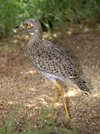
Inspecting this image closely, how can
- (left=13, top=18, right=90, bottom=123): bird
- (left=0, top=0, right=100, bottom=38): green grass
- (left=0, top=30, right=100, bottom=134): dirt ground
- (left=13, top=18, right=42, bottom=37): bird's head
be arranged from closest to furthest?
(left=13, top=18, right=90, bottom=123): bird, (left=0, top=30, right=100, bottom=134): dirt ground, (left=13, top=18, right=42, bottom=37): bird's head, (left=0, top=0, right=100, bottom=38): green grass

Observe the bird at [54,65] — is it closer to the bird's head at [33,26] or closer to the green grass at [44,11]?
the bird's head at [33,26]

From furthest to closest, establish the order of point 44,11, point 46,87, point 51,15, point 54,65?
1. point 51,15
2. point 44,11
3. point 46,87
4. point 54,65

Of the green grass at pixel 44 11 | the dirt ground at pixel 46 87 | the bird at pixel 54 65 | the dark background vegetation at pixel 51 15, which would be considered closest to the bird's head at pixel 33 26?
the bird at pixel 54 65

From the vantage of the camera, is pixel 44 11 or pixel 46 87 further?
pixel 44 11

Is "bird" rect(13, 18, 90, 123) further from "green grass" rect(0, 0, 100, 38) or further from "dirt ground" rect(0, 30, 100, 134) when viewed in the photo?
"green grass" rect(0, 0, 100, 38)

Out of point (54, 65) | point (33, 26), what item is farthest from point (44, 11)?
point (54, 65)

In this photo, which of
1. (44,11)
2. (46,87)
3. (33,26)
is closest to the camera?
(33,26)

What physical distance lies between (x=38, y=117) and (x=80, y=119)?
623 mm

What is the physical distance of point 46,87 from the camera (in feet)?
12.0

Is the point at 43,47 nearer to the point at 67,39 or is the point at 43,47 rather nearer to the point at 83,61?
the point at 83,61

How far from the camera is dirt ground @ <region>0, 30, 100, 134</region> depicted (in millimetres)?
2977

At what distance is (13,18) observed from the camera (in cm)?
494

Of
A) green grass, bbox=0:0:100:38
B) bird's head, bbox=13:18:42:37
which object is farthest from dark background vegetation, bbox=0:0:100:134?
bird's head, bbox=13:18:42:37

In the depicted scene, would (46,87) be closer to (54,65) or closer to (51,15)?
(54,65)
